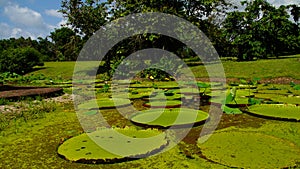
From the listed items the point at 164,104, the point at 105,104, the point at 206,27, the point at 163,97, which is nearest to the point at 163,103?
the point at 164,104

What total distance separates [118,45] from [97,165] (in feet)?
47.9

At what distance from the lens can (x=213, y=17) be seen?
2106 centimetres

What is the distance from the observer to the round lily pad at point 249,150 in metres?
3.27

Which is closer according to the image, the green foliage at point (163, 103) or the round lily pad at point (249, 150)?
the round lily pad at point (249, 150)

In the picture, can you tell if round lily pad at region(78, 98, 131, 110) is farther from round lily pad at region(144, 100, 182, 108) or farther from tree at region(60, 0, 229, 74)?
tree at region(60, 0, 229, 74)

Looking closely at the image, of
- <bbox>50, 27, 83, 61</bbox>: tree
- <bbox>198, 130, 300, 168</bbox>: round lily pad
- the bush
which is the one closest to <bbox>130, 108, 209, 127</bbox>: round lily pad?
<bbox>198, 130, 300, 168</bbox>: round lily pad

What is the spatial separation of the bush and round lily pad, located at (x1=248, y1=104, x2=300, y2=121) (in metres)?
22.9

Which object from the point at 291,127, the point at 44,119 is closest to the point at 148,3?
the point at 44,119

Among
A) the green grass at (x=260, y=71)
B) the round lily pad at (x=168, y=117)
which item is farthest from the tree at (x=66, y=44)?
the round lily pad at (x=168, y=117)

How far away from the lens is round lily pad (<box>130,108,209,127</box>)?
16.8 feet

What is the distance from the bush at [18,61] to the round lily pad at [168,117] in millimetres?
21993

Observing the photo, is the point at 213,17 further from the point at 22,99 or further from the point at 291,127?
the point at 291,127

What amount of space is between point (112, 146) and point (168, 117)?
189cm

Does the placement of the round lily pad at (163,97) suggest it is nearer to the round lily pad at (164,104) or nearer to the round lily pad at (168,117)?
the round lily pad at (164,104)
